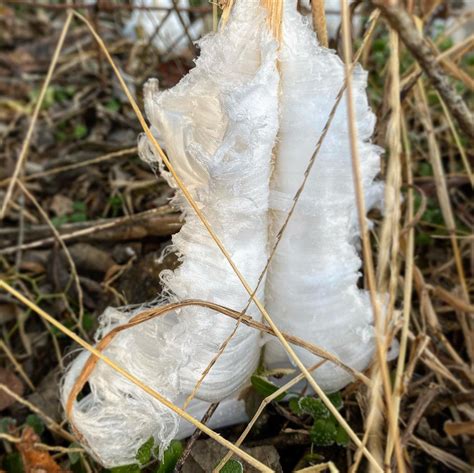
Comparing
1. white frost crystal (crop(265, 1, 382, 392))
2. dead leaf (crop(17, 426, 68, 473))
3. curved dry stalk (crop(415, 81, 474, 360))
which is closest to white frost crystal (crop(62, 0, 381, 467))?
white frost crystal (crop(265, 1, 382, 392))

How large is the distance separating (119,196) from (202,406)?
1.97ft

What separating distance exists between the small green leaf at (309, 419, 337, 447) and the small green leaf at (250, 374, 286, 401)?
63 mm

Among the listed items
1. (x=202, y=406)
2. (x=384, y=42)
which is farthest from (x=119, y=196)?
(x=384, y=42)

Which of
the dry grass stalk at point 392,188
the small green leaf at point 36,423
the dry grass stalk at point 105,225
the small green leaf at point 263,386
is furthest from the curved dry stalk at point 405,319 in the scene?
the small green leaf at point 36,423

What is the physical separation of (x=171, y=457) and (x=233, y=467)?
0.09 metres

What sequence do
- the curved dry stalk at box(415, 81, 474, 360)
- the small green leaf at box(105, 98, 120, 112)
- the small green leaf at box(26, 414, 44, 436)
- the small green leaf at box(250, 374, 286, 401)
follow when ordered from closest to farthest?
the small green leaf at box(250, 374, 286, 401), the small green leaf at box(26, 414, 44, 436), the curved dry stalk at box(415, 81, 474, 360), the small green leaf at box(105, 98, 120, 112)

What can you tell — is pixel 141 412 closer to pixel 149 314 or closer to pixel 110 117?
pixel 149 314

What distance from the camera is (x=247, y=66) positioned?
696 mm

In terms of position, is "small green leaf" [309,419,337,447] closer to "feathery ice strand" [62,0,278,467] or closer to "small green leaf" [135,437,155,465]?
"feathery ice strand" [62,0,278,467]

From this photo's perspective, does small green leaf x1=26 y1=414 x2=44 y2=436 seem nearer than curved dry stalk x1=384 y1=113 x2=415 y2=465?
No

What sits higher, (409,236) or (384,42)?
(384,42)

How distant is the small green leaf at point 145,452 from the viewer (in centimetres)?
77

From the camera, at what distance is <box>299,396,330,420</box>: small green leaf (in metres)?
0.81

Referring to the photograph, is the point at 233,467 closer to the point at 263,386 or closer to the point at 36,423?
the point at 263,386
